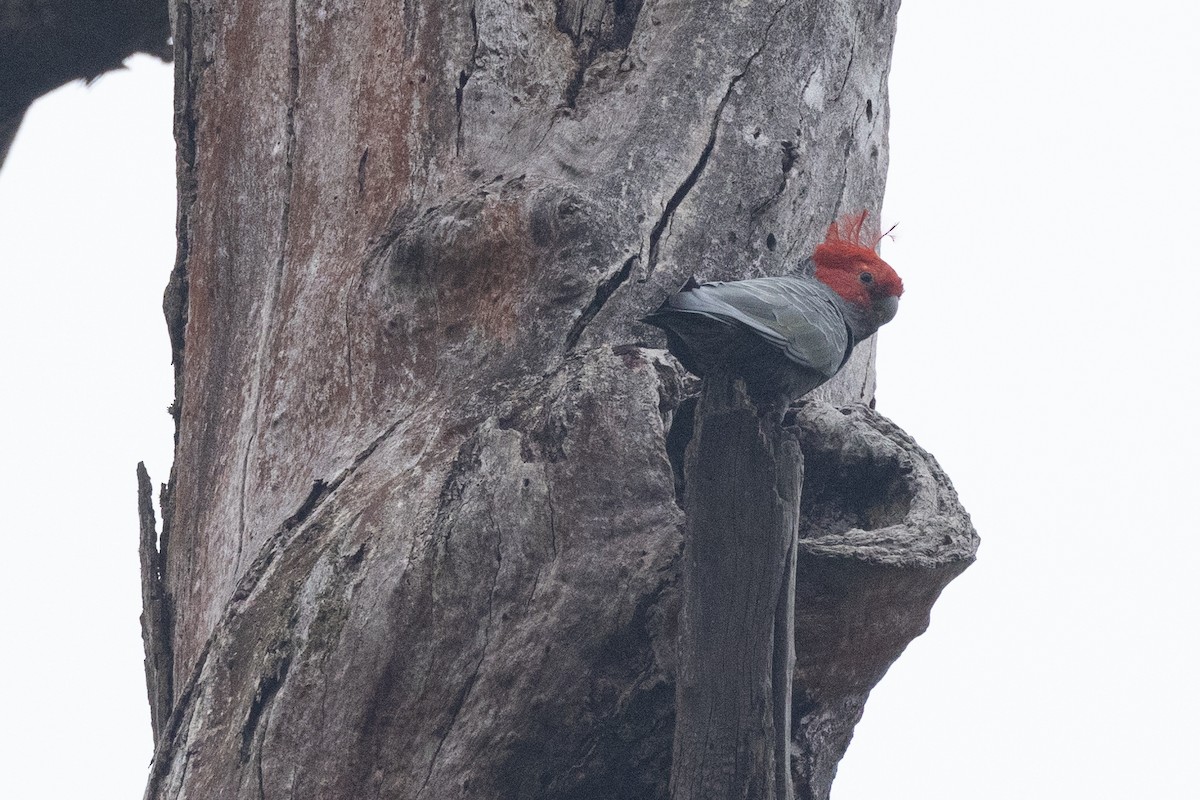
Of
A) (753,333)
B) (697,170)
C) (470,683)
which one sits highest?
(697,170)

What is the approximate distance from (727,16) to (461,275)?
693 millimetres

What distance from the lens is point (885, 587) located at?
5.84 feet

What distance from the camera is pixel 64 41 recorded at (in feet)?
10.1

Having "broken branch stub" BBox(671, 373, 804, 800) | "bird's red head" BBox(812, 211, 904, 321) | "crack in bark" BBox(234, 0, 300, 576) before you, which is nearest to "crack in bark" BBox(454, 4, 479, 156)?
"crack in bark" BBox(234, 0, 300, 576)

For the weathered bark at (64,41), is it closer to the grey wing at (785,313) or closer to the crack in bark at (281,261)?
the crack in bark at (281,261)

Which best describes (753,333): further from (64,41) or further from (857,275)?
(64,41)

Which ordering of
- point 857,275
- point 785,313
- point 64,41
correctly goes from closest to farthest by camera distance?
point 785,313 < point 857,275 < point 64,41

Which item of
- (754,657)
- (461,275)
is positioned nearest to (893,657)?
(754,657)

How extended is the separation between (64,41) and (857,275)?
2.01 metres

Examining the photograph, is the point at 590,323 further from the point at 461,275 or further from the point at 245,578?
the point at 245,578

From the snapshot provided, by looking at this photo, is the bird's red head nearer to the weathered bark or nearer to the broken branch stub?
the broken branch stub

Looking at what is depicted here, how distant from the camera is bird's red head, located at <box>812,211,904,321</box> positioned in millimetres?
2080

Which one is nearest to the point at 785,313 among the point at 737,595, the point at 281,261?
the point at 737,595

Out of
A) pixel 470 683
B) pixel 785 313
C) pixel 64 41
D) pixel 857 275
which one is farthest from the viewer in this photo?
pixel 64 41
